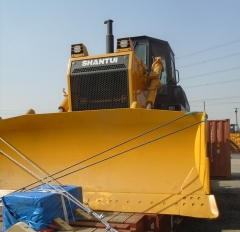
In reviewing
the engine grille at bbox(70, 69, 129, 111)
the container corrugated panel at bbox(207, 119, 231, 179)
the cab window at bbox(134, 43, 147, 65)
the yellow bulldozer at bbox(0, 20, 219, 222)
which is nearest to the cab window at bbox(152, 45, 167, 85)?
the cab window at bbox(134, 43, 147, 65)

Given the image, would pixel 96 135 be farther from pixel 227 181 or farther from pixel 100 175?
pixel 227 181

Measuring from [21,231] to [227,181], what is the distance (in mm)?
8724

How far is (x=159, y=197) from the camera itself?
3.99 m

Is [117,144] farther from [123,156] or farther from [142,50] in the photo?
[142,50]

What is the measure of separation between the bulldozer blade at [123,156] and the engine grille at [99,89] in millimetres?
581

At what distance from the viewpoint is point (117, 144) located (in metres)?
4.61

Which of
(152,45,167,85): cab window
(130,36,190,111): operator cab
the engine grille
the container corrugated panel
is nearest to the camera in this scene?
the engine grille

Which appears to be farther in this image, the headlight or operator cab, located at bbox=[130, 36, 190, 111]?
operator cab, located at bbox=[130, 36, 190, 111]

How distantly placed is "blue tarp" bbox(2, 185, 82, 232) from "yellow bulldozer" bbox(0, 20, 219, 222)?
29.9 inches

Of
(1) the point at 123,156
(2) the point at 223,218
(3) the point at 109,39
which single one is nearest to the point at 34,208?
(1) the point at 123,156

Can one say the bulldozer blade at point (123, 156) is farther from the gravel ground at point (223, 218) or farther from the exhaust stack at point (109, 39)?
the exhaust stack at point (109, 39)

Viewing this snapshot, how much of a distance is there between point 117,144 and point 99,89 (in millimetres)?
984

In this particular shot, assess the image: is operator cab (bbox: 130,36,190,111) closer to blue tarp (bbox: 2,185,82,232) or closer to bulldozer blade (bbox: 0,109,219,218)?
bulldozer blade (bbox: 0,109,219,218)

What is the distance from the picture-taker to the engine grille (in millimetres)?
5055
